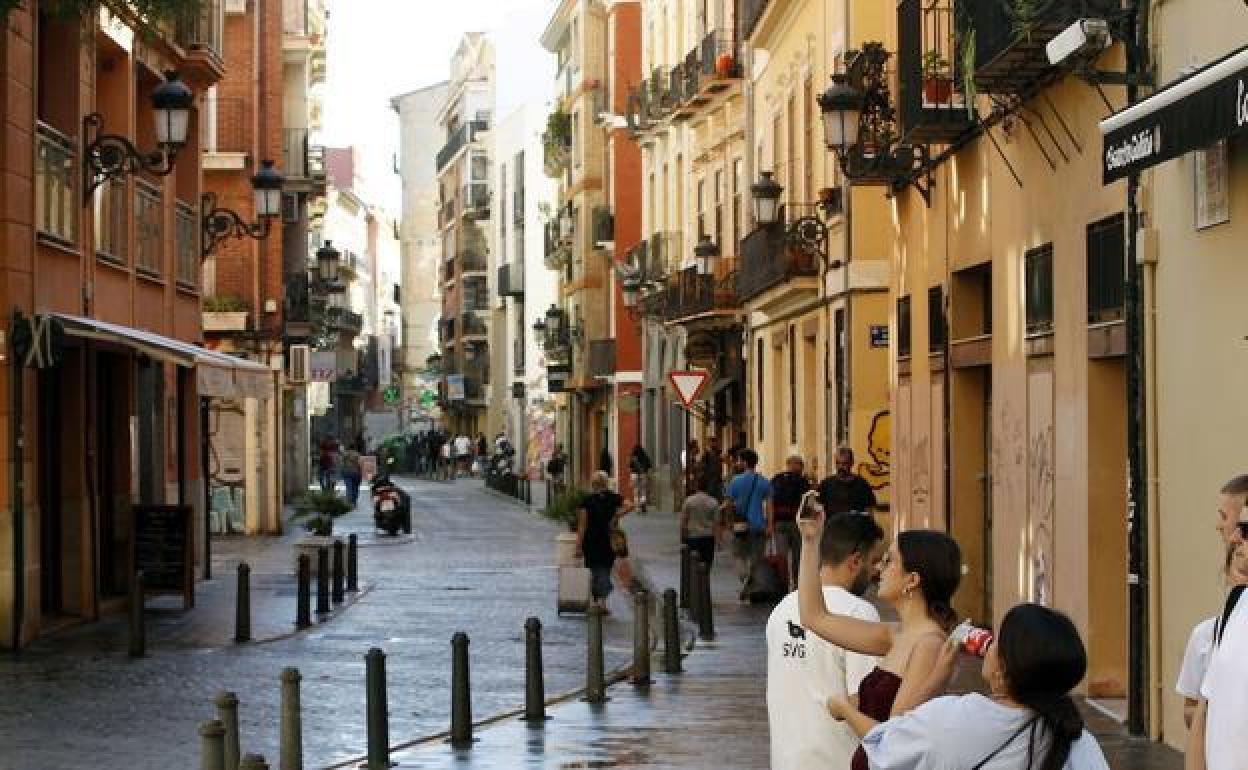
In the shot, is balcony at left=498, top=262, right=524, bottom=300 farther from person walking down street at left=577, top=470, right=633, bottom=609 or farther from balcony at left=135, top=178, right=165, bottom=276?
person walking down street at left=577, top=470, right=633, bottom=609

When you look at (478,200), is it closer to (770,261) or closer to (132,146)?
(770,261)

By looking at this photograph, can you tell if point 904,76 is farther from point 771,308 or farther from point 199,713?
point 771,308

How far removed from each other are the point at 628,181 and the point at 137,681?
47782 millimetres

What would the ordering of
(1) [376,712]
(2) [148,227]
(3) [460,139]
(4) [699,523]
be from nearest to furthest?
(1) [376,712]
(4) [699,523]
(2) [148,227]
(3) [460,139]

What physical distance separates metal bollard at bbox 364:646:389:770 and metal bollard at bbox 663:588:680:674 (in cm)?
597

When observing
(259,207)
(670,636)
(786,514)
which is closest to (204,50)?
(259,207)

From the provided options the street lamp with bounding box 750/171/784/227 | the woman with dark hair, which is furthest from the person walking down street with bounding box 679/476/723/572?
the woman with dark hair

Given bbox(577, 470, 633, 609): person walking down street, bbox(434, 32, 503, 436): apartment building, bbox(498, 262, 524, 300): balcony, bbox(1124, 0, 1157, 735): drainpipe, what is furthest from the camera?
bbox(434, 32, 503, 436): apartment building

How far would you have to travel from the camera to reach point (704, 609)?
23828mm

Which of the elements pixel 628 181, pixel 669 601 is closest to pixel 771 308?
pixel 669 601

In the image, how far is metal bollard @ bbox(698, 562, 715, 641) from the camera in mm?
23595

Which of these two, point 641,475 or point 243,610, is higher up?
point 641,475

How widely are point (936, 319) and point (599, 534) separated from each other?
13.9ft

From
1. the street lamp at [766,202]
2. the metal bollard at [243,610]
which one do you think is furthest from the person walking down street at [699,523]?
the metal bollard at [243,610]
